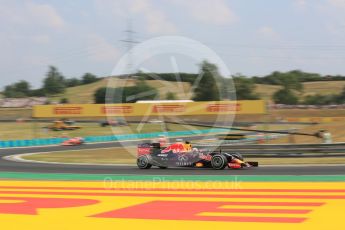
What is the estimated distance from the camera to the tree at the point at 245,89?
7744 centimetres

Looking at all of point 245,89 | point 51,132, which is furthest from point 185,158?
point 245,89

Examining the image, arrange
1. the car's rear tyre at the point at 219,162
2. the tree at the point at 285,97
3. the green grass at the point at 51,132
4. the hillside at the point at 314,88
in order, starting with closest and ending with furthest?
the car's rear tyre at the point at 219,162
the green grass at the point at 51,132
the tree at the point at 285,97
the hillside at the point at 314,88

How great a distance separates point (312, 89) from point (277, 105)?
14.3 metres

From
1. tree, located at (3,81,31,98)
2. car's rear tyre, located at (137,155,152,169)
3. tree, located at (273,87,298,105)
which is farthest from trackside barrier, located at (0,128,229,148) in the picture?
tree, located at (3,81,31,98)

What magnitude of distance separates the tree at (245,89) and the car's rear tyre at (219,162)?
6010cm

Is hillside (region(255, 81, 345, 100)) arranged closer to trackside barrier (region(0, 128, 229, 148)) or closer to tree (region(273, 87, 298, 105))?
tree (region(273, 87, 298, 105))

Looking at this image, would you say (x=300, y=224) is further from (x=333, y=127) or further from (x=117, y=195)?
(x=333, y=127)

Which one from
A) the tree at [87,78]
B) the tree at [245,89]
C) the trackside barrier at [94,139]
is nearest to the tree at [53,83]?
the tree at [87,78]

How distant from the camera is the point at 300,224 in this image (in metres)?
6.82

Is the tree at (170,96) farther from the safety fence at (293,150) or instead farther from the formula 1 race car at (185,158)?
the formula 1 race car at (185,158)

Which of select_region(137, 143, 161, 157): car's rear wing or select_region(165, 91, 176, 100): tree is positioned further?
select_region(165, 91, 176, 100): tree

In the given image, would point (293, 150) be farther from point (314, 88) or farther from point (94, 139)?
point (314, 88)

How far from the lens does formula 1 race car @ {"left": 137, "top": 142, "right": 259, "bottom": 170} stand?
15.5 meters

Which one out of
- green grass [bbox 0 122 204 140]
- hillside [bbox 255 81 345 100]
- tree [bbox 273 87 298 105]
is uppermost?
hillside [bbox 255 81 345 100]
